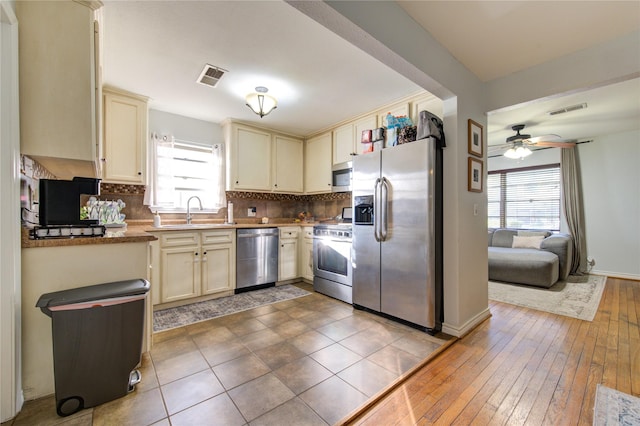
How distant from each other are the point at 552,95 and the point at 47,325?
4.07m

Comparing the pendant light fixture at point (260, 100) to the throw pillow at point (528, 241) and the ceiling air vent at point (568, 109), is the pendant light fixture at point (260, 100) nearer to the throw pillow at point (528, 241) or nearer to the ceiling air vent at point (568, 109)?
the ceiling air vent at point (568, 109)

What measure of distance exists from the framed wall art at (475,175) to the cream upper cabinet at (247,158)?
287 centimetres

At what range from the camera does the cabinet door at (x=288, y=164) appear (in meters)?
4.36

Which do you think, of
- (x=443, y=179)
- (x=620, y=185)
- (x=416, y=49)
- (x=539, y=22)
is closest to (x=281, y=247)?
(x=443, y=179)

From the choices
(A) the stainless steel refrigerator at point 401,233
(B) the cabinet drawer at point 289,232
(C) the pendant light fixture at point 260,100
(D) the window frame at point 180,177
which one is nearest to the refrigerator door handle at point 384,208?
(A) the stainless steel refrigerator at point 401,233

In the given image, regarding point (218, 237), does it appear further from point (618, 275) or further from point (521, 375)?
point (618, 275)

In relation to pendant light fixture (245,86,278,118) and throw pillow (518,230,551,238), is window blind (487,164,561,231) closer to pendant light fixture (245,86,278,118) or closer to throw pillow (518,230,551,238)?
throw pillow (518,230,551,238)

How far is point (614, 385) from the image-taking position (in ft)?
5.53

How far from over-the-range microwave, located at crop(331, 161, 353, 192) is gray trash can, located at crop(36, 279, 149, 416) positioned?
285cm

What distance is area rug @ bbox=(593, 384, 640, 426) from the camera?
4.55 feet

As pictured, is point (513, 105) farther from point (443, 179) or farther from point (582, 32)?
point (443, 179)

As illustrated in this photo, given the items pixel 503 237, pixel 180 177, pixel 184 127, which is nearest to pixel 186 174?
pixel 180 177

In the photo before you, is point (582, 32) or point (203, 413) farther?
point (582, 32)

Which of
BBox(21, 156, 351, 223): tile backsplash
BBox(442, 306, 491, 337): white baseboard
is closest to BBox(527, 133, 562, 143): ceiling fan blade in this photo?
BBox(21, 156, 351, 223): tile backsplash
